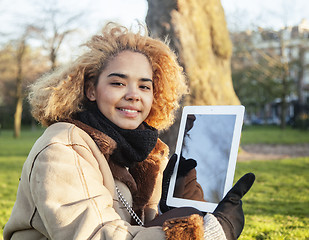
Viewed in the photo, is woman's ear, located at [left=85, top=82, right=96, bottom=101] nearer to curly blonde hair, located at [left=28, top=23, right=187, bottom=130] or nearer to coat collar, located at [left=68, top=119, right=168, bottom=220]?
curly blonde hair, located at [left=28, top=23, right=187, bottom=130]

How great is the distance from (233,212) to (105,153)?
0.73 metres

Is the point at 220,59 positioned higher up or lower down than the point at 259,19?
lower down

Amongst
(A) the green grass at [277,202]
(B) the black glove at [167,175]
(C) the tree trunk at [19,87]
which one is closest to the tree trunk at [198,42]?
(A) the green grass at [277,202]

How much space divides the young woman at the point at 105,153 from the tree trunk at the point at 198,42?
437 cm

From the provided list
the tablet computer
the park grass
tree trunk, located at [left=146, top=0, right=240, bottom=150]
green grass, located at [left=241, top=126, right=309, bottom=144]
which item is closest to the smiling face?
the tablet computer

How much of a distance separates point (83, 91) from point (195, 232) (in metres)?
1.17

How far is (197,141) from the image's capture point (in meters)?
2.32

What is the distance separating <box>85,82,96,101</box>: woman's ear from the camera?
2332mm

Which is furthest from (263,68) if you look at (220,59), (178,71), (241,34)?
(178,71)

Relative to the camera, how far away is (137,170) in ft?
7.93

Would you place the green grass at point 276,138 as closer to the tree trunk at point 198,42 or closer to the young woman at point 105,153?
the tree trunk at point 198,42

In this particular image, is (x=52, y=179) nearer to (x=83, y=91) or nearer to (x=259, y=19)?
(x=83, y=91)

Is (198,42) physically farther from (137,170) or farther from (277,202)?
(137,170)

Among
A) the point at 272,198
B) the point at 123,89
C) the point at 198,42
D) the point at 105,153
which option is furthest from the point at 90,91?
the point at 198,42
